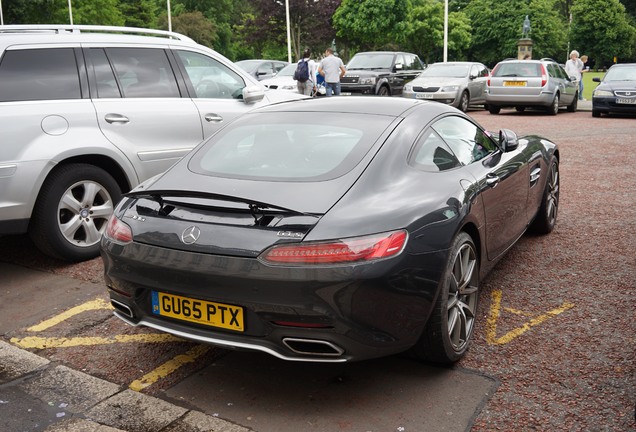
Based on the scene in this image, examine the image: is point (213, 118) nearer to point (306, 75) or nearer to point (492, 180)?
point (492, 180)

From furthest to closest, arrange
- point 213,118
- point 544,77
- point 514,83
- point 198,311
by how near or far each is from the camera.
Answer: point 514,83
point 544,77
point 213,118
point 198,311

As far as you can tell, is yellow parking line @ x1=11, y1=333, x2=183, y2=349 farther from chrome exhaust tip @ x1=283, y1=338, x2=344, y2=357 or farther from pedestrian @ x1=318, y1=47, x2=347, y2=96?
pedestrian @ x1=318, y1=47, x2=347, y2=96

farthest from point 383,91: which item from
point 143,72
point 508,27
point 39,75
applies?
point 508,27

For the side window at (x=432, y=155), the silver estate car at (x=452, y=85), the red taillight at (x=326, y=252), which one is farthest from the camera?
the silver estate car at (x=452, y=85)

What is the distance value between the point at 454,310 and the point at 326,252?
3.34ft

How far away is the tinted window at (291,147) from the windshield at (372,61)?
17710mm

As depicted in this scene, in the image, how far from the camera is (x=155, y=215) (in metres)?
3.41

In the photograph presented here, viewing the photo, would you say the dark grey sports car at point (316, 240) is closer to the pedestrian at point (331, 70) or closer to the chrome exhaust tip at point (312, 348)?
the chrome exhaust tip at point (312, 348)

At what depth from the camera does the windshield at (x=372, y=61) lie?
21.4 metres

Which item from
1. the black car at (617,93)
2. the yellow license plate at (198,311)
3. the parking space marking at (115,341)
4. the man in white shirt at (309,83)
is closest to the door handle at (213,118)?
the parking space marking at (115,341)

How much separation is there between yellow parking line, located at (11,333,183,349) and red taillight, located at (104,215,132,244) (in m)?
0.84

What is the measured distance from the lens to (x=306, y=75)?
18.2 metres

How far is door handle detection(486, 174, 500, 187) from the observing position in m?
4.22

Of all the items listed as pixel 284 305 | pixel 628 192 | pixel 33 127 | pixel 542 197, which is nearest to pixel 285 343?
pixel 284 305
